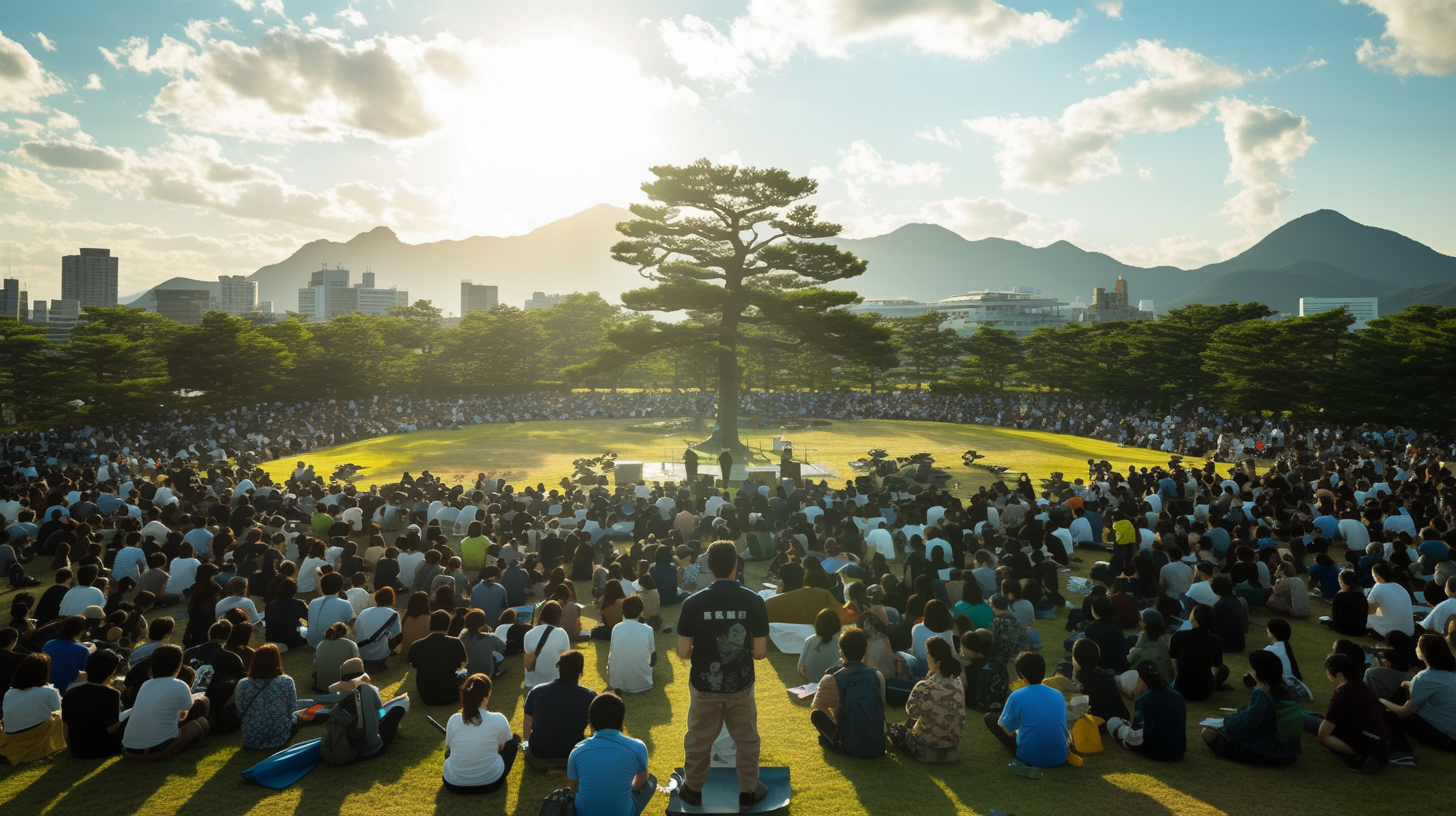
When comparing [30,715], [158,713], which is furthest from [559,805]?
[30,715]

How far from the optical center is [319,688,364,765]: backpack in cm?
570

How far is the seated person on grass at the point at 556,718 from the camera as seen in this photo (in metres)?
5.54

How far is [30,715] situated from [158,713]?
1.01m

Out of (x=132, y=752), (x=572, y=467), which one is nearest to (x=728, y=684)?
(x=132, y=752)

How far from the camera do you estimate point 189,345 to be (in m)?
33.9

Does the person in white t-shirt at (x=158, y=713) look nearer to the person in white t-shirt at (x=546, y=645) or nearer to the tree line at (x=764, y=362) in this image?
the person in white t-shirt at (x=546, y=645)

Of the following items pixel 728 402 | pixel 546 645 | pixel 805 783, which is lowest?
pixel 805 783

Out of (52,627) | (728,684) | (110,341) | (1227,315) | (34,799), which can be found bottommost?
(34,799)

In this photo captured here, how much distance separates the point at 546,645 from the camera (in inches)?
272

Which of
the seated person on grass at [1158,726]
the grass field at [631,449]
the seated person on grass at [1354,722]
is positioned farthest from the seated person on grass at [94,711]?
the grass field at [631,449]

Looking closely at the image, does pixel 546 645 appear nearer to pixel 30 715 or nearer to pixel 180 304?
pixel 30 715

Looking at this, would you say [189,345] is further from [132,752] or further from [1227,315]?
[1227,315]

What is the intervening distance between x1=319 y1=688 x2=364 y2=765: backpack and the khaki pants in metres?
2.73

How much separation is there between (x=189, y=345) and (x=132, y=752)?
1385 inches
